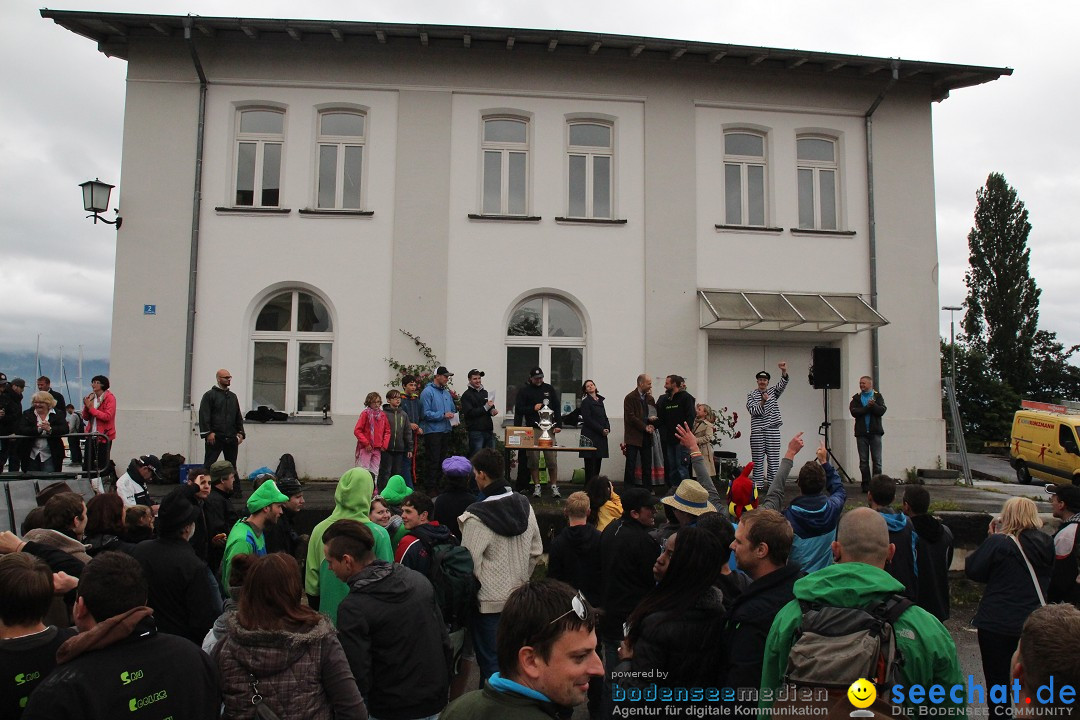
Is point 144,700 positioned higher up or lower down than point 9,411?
lower down

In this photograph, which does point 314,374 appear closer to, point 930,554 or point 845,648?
point 930,554

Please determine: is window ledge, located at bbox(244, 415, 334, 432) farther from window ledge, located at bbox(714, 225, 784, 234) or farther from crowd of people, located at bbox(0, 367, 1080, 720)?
window ledge, located at bbox(714, 225, 784, 234)

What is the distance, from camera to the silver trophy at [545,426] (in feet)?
37.4

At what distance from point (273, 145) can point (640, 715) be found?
530 inches

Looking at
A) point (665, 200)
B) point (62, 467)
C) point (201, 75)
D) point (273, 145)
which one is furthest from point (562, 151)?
point (62, 467)

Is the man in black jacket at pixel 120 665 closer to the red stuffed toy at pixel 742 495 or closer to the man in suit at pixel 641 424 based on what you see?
the red stuffed toy at pixel 742 495

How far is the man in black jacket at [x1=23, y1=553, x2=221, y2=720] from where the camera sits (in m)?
2.58

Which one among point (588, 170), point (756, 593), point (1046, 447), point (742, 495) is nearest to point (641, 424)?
point (588, 170)

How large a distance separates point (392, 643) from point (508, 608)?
1.47 meters

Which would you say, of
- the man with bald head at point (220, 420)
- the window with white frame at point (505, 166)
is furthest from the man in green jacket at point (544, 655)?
the window with white frame at point (505, 166)

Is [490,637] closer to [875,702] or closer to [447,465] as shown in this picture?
[447,465]

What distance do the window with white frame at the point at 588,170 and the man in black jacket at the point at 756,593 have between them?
1155cm

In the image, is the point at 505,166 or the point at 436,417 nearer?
the point at 436,417

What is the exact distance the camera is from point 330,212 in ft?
45.9
